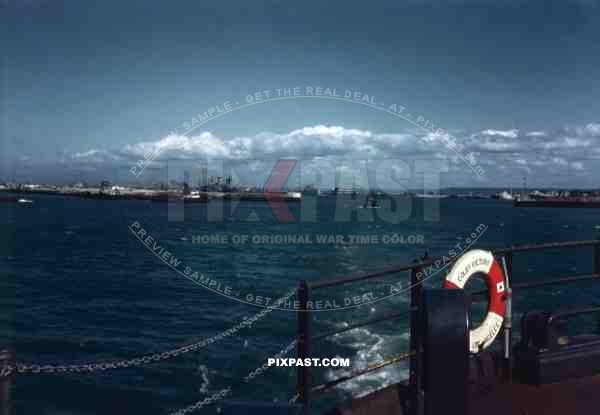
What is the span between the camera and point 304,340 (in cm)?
278

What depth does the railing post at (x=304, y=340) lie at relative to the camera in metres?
2.68

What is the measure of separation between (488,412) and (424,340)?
1184mm

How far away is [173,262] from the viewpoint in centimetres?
3575

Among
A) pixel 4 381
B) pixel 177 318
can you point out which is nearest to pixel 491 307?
pixel 4 381

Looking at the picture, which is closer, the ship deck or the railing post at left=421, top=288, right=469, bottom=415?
the railing post at left=421, top=288, right=469, bottom=415

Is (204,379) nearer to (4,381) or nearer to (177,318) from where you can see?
(177,318)

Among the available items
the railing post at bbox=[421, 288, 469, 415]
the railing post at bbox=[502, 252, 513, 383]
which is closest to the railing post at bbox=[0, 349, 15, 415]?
the railing post at bbox=[421, 288, 469, 415]

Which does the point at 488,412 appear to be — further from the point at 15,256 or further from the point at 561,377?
the point at 15,256

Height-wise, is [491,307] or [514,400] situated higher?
[491,307]

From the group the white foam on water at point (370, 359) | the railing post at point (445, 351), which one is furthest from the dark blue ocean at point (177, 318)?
the railing post at point (445, 351)

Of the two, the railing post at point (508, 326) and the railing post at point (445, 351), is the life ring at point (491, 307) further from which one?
the railing post at point (445, 351)

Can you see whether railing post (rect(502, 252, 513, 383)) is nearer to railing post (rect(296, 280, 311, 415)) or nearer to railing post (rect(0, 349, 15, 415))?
railing post (rect(296, 280, 311, 415))

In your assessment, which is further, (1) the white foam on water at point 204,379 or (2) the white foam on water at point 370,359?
(1) the white foam on water at point 204,379

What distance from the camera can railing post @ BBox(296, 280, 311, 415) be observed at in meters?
2.68
